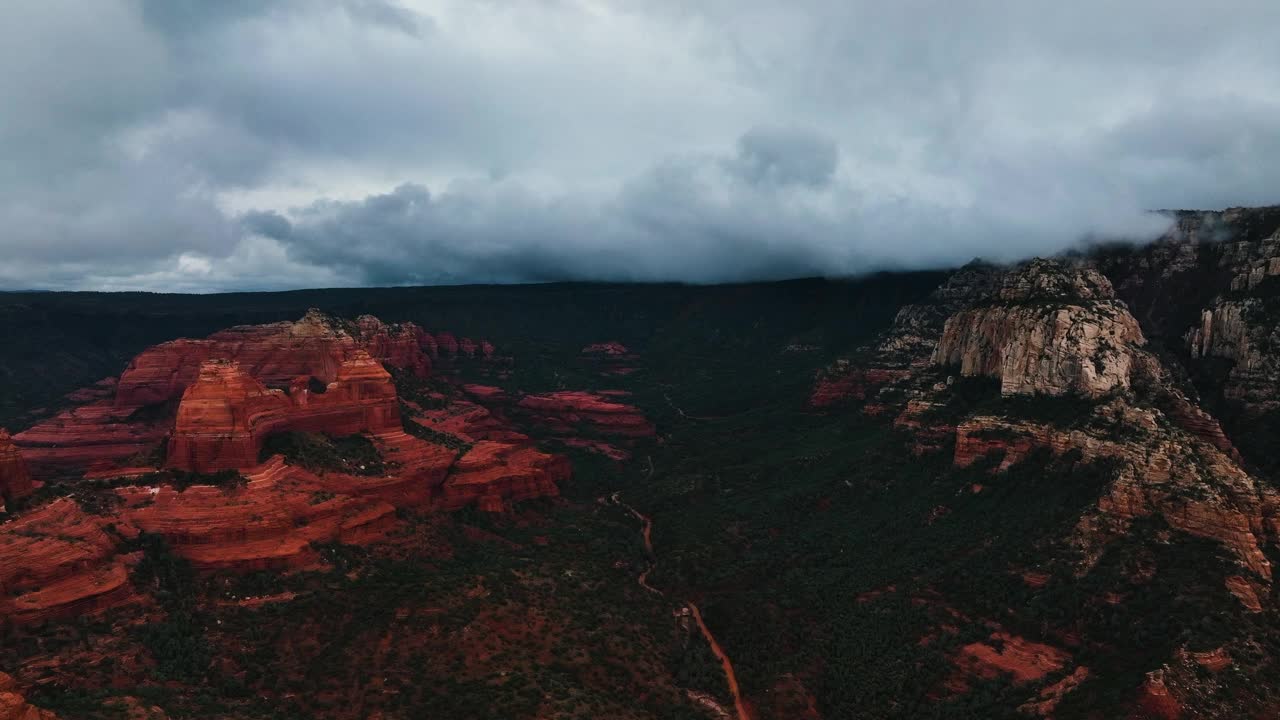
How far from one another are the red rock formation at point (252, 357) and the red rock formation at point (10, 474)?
5549 cm

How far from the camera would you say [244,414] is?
81062 millimetres

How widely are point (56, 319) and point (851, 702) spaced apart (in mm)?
220938

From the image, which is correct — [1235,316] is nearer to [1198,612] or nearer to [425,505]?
[1198,612]

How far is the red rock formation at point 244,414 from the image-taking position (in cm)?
7762

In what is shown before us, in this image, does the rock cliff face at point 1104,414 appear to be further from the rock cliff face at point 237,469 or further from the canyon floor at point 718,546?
the rock cliff face at point 237,469

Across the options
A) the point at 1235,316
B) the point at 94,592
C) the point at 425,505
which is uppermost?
the point at 1235,316

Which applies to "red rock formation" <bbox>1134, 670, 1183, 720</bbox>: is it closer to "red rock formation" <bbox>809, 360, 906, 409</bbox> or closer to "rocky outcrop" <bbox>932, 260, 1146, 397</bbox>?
"rocky outcrop" <bbox>932, 260, 1146, 397</bbox>

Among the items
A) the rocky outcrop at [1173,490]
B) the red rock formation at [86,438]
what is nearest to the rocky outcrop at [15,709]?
the rocky outcrop at [1173,490]

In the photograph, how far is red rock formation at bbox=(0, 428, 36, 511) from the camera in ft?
213

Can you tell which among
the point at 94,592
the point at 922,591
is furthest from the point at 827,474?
the point at 94,592

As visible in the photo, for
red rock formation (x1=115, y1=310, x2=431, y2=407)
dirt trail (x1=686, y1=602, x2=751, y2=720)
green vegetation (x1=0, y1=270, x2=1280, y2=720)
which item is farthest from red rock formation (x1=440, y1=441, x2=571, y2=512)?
dirt trail (x1=686, y1=602, x2=751, y2=720)

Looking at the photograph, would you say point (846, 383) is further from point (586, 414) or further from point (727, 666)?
point (727, 666)

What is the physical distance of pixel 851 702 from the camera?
62.5 meters

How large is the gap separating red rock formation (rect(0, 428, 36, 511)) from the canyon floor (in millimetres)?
286
